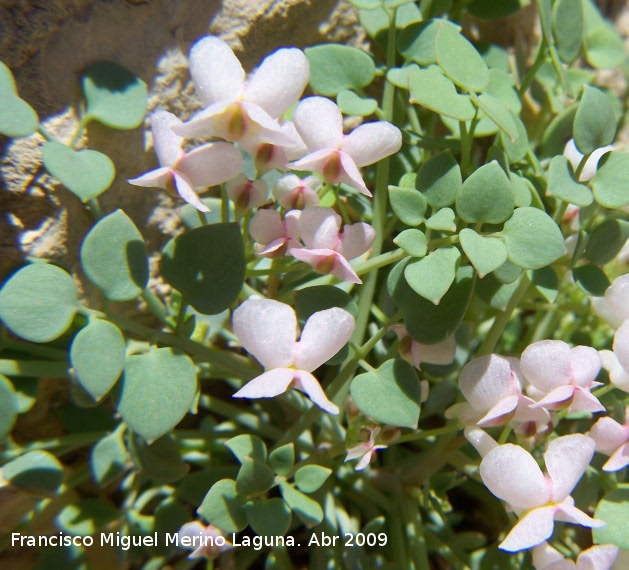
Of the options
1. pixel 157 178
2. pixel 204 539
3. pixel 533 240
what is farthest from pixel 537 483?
pixel 157 178

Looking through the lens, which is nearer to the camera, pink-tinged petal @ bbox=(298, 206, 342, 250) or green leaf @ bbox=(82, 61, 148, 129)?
pink-tinged petal @ bbox=(298, 206, 342, 250)

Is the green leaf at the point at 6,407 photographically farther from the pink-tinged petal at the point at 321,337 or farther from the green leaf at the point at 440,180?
the green leaf at the point at 440,180

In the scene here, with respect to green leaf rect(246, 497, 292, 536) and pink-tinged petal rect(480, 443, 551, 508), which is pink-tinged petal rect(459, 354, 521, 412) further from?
green leaf rect(246, 497, 292, 536)

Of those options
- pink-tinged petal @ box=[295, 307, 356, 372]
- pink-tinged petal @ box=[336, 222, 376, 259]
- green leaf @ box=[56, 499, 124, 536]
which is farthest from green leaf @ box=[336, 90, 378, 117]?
green leaf @ box=[56, 499, 124, 536]

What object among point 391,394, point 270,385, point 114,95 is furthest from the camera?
point 114,95

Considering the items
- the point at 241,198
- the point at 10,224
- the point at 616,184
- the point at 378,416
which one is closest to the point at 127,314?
the point at 10,224

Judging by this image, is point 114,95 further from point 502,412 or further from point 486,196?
point 502,412

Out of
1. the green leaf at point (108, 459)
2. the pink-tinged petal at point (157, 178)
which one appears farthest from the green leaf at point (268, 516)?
the pink-tinged petal at point (157, 178)
